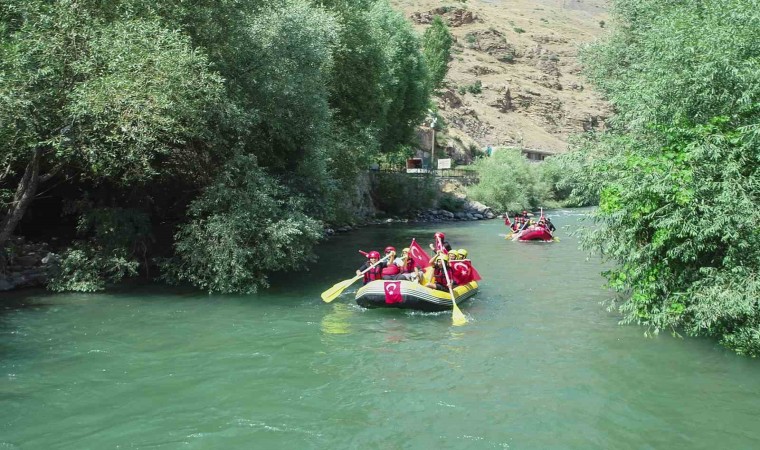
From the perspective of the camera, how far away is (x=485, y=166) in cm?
5122

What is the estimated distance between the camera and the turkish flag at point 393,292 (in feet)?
44.3

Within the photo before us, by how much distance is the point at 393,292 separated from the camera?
1351 centimetres

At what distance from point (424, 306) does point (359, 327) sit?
1808 millimetres

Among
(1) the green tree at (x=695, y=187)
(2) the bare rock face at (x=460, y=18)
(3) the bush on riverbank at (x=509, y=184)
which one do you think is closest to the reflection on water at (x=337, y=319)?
(1) the green tree at (x=695, y=187)

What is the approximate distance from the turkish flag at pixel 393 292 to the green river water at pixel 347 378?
398 mm

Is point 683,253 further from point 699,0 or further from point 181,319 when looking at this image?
point 181,319

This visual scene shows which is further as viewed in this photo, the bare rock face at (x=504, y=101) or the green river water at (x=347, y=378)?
the bare rock face at (x=504, y=101)

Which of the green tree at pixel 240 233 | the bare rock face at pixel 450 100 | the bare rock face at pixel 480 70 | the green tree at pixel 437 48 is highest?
the bare rock face at pixel 480 70

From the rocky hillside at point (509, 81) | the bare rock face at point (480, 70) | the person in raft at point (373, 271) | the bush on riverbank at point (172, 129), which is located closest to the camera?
the bush on riverbank at point (172, 129)

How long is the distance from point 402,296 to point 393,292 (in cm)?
22

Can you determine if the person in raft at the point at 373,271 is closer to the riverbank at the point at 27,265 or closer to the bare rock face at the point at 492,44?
the riverbank at the point at 27,265

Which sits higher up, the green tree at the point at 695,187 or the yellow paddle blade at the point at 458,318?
the green tree at the point at 695,187

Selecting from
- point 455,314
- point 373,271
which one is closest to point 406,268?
point 373,271

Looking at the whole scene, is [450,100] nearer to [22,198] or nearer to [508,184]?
[508,184]
